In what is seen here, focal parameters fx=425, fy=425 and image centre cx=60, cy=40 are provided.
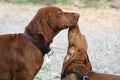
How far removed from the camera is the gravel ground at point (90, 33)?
8.83 m

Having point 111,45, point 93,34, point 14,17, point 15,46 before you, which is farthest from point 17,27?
point 15,46

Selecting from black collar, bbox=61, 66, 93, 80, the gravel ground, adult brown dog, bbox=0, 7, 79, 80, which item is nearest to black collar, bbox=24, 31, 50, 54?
adult brown dog, bbox=0, 7, 79, 80

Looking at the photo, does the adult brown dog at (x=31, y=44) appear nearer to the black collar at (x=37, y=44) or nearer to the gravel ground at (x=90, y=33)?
the black collar at (x=37, y=44)

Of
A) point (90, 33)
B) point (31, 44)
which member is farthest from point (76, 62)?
point (90, 33)

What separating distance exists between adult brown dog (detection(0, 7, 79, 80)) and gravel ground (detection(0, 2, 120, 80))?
63cm

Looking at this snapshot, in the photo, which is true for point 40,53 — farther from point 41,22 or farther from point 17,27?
point 17,27

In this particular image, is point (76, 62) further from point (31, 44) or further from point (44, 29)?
point (31, 44)

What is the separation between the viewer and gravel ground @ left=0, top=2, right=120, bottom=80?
8831mm

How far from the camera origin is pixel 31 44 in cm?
597

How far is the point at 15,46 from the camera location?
234 inches

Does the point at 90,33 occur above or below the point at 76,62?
below

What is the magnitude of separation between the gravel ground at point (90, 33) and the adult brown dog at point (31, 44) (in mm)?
627

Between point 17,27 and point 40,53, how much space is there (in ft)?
22.9

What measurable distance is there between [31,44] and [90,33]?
6489 mm
